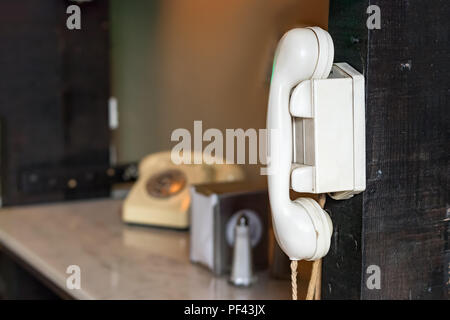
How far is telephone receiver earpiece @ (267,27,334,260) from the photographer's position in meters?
0.86

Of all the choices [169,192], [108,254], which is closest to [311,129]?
[108,254]

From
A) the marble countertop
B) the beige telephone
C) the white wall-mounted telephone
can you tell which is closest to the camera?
the white wall-mounted telephone

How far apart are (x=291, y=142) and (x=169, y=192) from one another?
3.76 ft

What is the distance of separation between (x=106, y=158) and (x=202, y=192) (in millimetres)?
789

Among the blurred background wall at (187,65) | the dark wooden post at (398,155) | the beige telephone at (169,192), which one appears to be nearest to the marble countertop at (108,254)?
the beige telephone at (169,192)

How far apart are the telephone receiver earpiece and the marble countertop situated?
0.51 meters

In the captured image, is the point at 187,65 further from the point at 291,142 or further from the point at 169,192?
the point at 291,142

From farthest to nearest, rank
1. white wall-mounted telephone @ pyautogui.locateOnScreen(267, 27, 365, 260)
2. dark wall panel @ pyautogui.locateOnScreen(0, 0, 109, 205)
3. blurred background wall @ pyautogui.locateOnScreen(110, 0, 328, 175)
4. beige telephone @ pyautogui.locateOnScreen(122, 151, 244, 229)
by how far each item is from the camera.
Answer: dark wall panel @ pyautogui.locateOnScreen(0, 0, 109, 205), beige telephone @ pyautogui.locateOnScreen(122, 151, 244, 229), blurred background wall @ pyautogui.locateOnScreen(110, 0, 328, 175), white wall-mounted telephone @ pyautogui.locateOnScreen(267, 27, 365, 260)

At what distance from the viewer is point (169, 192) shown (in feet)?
6.63

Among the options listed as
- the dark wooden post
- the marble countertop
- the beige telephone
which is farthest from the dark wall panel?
the dark wooden post

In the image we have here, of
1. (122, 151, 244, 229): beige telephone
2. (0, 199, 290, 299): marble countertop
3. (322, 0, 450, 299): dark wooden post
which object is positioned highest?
(322, 0, 450, 299): dark wooden post

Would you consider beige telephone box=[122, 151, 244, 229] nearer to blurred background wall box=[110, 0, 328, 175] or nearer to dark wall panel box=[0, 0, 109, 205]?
blurred background wall box=[110, 0, 328, 175]

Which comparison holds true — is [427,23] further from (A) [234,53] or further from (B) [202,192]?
(A) [234,53]
